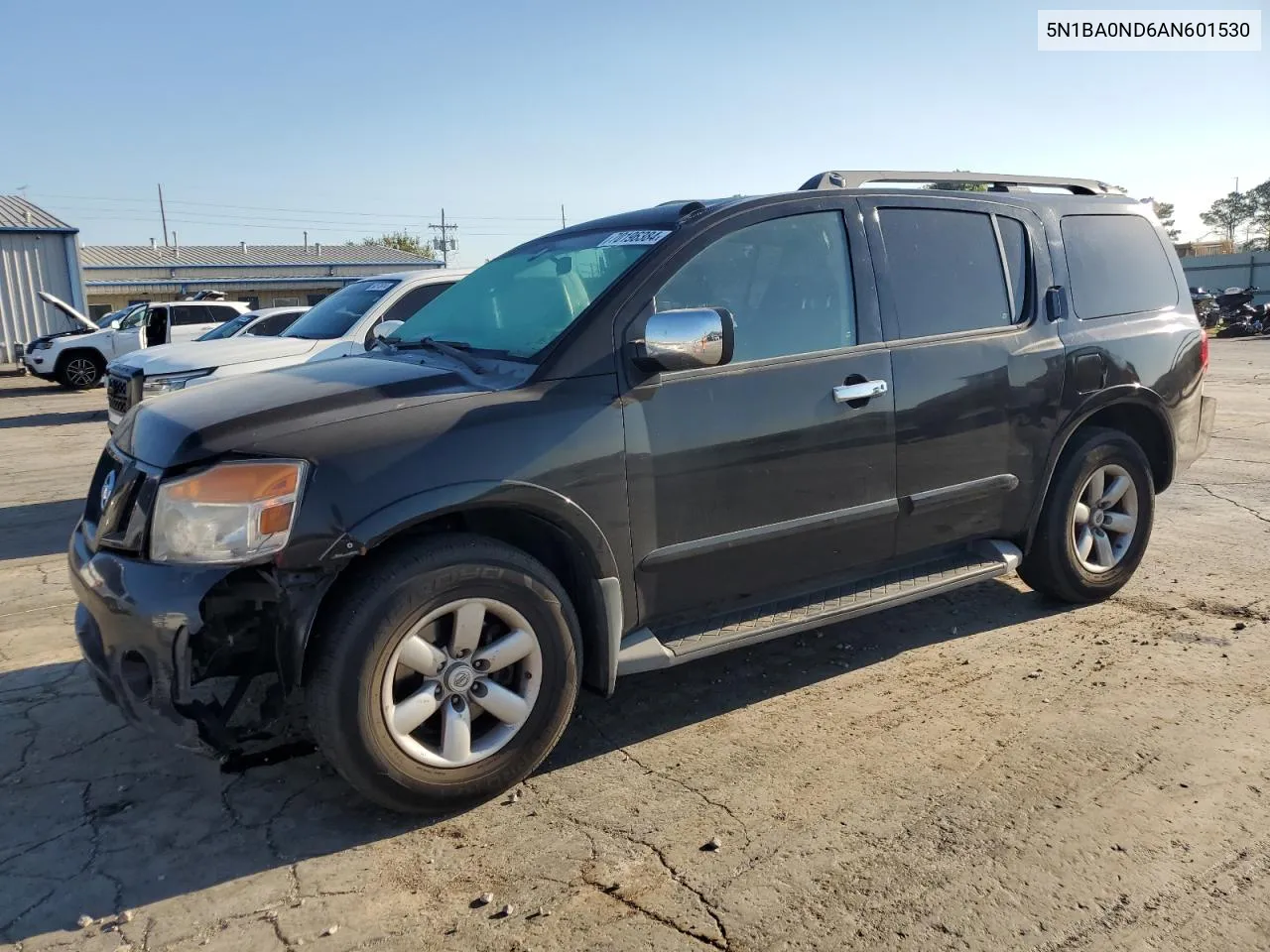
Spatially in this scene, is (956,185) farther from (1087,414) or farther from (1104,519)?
(1104,519)

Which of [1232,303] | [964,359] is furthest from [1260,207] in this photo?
[964,359]


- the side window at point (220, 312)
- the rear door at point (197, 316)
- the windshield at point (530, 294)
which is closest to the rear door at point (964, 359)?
the windshield at point (530, 294)

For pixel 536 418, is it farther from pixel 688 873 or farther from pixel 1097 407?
pixel 1097 407

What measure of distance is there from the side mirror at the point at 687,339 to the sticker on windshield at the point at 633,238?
471mm

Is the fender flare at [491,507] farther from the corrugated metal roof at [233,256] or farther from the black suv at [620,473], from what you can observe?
the corrugated metal roof at [233,256]

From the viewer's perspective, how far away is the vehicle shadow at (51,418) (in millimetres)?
14727

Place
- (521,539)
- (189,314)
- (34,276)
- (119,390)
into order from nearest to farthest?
(521,539) < (119,390) < (189,314) < (34,276)

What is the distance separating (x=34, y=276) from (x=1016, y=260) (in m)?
27.5

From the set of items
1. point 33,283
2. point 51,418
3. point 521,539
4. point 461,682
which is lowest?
point 461,682

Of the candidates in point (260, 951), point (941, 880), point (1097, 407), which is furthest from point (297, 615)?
point (1097, 407)

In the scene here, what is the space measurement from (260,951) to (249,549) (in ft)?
3.46

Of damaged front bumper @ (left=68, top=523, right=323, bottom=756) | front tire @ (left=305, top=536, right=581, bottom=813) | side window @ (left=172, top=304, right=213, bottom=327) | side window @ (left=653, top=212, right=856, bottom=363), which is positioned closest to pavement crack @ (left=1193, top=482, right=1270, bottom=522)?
side window @ (left=653, top=212, right=856, bottom=363)

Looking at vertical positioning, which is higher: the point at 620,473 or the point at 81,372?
the point at 81,372

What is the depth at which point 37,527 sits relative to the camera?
7.26 meters
